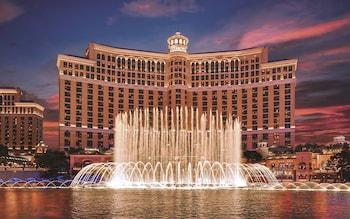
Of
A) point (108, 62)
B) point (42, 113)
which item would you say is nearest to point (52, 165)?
Result: point (108, 62)

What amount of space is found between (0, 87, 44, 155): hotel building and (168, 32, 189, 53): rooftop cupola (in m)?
72.1

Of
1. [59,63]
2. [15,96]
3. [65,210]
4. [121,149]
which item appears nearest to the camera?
[65,210]

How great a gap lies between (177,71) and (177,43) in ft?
28.2

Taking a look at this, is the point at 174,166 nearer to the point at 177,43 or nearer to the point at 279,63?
the point at 177,43

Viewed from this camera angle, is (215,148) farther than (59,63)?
No

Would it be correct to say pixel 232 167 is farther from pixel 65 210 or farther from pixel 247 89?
pixel 247 89

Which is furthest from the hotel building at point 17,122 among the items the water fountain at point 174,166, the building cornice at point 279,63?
the building cornice at point 279,63

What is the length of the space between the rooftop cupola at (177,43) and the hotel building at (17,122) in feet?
237

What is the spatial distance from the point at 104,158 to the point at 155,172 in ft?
105

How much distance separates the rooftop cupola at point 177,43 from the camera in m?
126

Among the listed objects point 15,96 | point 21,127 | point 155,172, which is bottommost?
point 155,172

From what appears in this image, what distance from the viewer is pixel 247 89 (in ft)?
414

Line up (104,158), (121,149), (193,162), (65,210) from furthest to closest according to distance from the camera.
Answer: (104,158), (121,149), (193,162), (65,210)

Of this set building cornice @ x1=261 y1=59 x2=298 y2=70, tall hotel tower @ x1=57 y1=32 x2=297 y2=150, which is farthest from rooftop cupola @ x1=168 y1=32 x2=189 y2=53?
building cornice @ x1=261 y1=59 x2=298 y2=70
